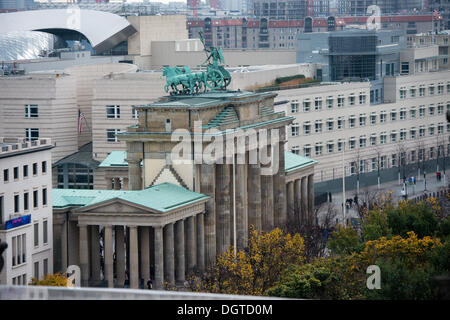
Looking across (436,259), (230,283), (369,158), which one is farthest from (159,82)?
(436,259)

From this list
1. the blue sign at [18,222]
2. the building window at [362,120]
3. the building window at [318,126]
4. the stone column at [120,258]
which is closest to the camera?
the blue sign at [18,222]

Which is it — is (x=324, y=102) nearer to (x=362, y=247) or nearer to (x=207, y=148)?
(x=207, y=148)

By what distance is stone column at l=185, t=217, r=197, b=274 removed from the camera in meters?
108

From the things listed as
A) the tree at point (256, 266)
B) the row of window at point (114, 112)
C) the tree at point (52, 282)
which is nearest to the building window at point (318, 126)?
the row of window at point (114, 112)

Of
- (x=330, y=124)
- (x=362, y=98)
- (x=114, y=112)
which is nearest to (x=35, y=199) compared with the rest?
(x=114, y=112)

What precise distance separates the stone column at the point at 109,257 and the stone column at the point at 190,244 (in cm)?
676

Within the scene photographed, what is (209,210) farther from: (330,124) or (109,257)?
(330,124)

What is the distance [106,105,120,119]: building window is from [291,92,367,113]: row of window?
→ 21.3m

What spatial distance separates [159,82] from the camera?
15075 cm

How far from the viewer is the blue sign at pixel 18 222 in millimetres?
96812

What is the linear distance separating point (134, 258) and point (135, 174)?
37.2ft

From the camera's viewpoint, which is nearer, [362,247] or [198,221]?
[362,247]

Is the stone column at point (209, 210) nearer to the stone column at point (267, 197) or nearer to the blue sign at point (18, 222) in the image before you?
the stone column at point (267, 197)

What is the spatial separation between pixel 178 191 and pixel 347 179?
62.7 meters
